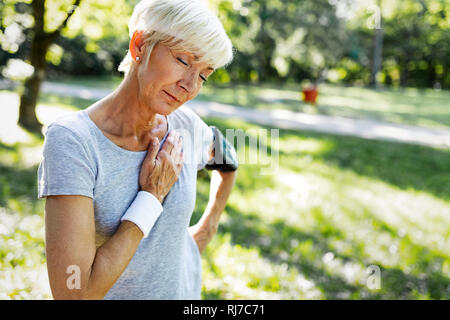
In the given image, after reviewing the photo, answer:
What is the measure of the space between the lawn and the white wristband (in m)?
1.88

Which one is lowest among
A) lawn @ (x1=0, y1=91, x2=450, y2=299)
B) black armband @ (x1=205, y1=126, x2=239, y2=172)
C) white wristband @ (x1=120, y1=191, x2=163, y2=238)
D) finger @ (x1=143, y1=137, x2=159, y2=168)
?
lawn @ (x1=0, y1=91, x2=450, y2=299)

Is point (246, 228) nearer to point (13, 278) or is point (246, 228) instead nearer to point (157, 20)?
point (13, 278)

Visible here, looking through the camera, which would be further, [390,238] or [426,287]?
[390,238]

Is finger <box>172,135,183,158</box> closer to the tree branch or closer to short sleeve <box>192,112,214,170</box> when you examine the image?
short sleeve <box>192,112,214,170</box>

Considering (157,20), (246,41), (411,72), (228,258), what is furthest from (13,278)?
(411,72)

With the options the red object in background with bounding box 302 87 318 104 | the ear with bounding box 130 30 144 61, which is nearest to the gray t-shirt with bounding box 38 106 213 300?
the ear with bounding box 130 30 144 61

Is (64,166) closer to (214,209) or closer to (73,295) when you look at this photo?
(73,295)

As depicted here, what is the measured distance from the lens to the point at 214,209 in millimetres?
1940

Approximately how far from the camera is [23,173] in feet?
18.1

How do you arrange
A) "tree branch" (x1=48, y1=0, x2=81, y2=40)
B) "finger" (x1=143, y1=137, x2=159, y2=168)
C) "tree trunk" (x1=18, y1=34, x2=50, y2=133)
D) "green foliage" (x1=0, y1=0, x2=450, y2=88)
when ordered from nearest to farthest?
1. "finger" (x1=143, y1=137, x2=159, y2=168)
2. "tree branch" (x1=48, y1=0, x2=81, y2=40)
3. "tree trunk" (x1=18, y1=34, x2=50, y2=133)
4. "green foliage" (x1=0, y1=0, x2=450, y2=88)

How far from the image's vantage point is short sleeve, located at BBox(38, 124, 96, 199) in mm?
1126

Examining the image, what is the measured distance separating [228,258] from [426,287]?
169 cm

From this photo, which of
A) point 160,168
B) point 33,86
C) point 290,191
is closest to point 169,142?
point 160,168

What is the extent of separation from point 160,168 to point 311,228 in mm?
3445
